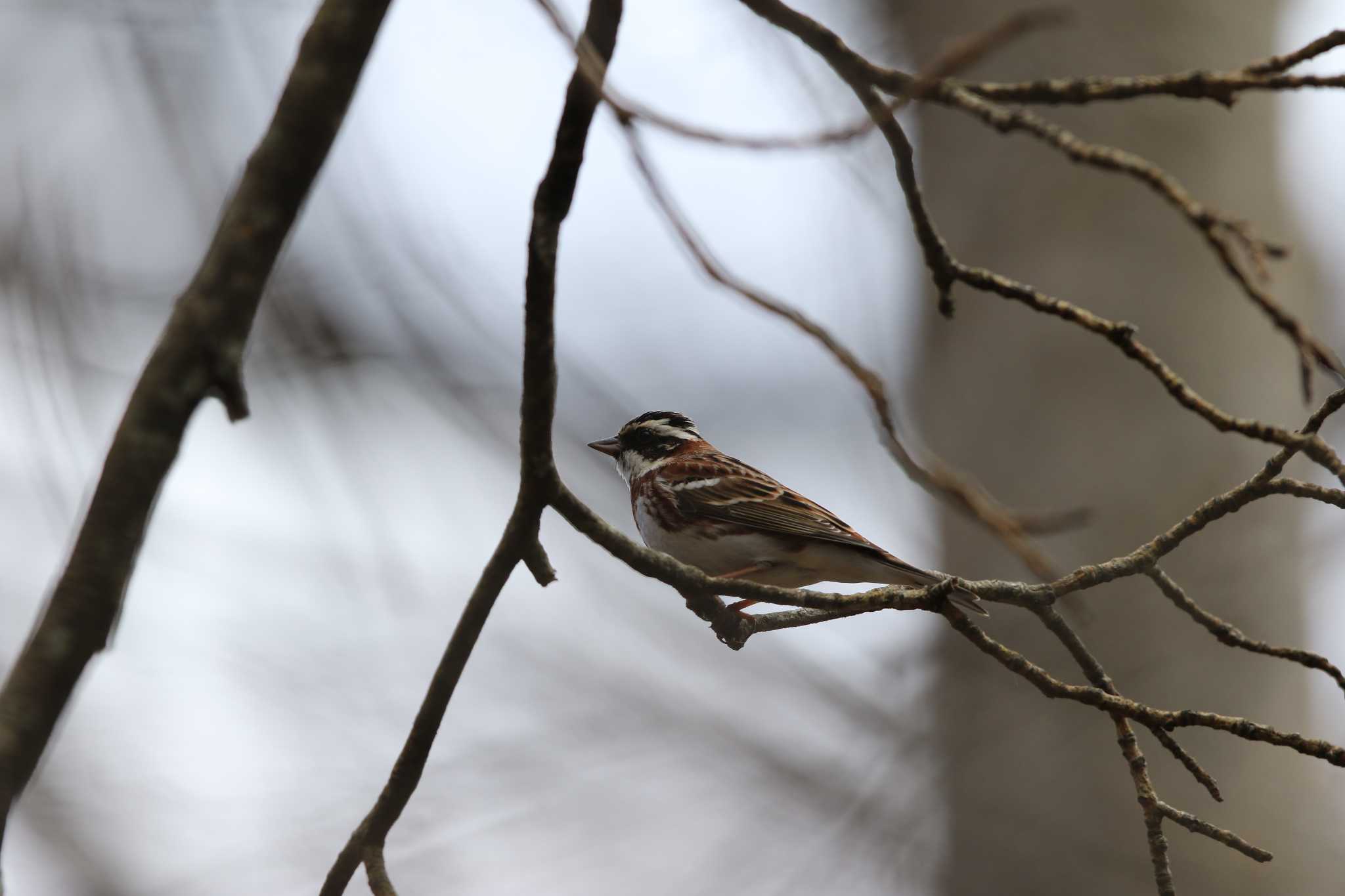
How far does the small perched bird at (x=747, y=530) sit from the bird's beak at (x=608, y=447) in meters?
0.43

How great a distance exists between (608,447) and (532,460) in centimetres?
339

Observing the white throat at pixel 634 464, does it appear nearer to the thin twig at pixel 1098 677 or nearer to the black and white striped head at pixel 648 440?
the black and white striped head at pixel 648 440

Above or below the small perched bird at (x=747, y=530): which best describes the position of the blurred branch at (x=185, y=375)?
below

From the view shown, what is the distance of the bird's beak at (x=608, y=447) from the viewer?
223 inches

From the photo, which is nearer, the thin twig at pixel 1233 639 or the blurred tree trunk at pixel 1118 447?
the thin twig at pixel 1233 639

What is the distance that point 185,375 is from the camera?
2.24 meters

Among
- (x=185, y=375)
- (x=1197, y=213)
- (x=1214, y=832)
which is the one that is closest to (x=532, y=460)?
(x=185, y=375)

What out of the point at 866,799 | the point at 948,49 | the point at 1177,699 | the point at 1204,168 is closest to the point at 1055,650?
the point at 1177,699

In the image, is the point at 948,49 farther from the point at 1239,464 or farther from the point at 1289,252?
the point at 1239,464

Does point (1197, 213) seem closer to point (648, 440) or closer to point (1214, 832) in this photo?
point (1214, 832)

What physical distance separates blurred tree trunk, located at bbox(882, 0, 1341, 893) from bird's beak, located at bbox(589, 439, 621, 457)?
196 cm

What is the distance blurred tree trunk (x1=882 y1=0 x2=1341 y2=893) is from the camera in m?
5.70

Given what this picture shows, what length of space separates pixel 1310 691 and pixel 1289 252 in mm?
4248

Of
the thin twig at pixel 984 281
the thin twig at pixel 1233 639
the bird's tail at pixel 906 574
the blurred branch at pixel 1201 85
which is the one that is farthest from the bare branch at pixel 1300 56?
the bird's tail at pixel 906 574
